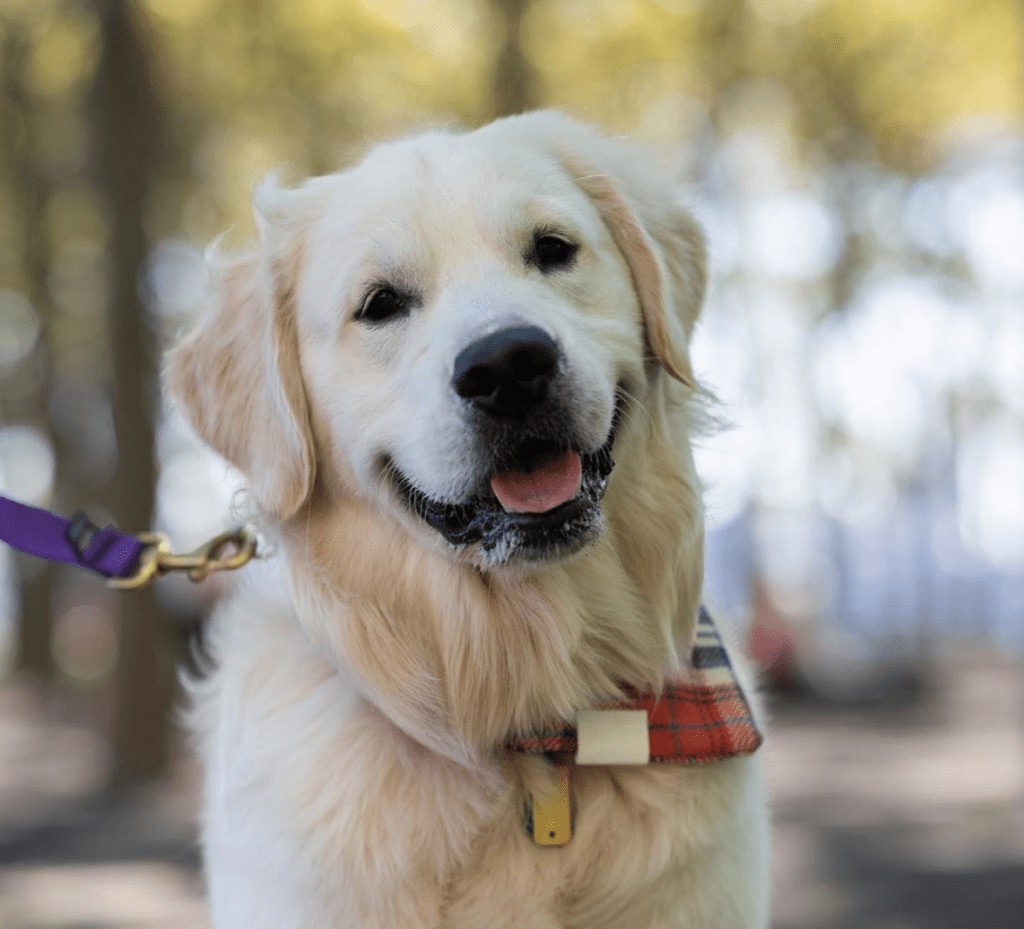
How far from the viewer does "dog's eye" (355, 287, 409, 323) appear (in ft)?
9.43

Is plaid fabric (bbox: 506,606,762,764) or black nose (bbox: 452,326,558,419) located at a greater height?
black nose (bbox: 452,326,558,419)

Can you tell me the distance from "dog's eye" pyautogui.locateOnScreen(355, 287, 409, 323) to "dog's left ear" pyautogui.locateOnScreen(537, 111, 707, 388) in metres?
0.63

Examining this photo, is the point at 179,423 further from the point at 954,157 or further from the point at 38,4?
the point at 954,157

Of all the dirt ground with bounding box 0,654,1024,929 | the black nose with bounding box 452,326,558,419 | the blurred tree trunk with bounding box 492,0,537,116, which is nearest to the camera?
the black nose with bounding box 452,326,558,419

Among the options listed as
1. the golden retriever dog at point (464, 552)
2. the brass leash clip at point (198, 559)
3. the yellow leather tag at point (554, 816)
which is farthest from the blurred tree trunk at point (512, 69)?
the yellow leather tag at point (554, 816)

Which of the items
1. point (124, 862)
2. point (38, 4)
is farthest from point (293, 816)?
point (38, 4)

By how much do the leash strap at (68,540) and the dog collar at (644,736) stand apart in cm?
132

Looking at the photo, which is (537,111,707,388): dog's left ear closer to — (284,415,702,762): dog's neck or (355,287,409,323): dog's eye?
(284,415,702,762): dog's neck

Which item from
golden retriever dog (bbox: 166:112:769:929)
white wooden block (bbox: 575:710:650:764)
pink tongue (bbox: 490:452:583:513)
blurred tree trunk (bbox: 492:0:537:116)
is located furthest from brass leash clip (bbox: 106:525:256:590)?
blurred tree trunk (bbox: 492:0:537:116)

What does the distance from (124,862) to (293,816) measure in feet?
20.2

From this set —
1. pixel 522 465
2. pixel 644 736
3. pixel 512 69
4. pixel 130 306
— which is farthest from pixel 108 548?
pixel 512 69

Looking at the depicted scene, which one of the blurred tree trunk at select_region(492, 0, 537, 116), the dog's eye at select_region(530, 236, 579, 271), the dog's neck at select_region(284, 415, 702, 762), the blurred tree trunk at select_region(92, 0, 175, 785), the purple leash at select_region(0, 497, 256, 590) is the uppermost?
the blurred tree trunk at select_region(492, 0, 537, 116)

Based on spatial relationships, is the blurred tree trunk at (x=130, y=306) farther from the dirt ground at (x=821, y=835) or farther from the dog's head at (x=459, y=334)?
the dog's head at (x=459, y=334)

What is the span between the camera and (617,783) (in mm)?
2643
